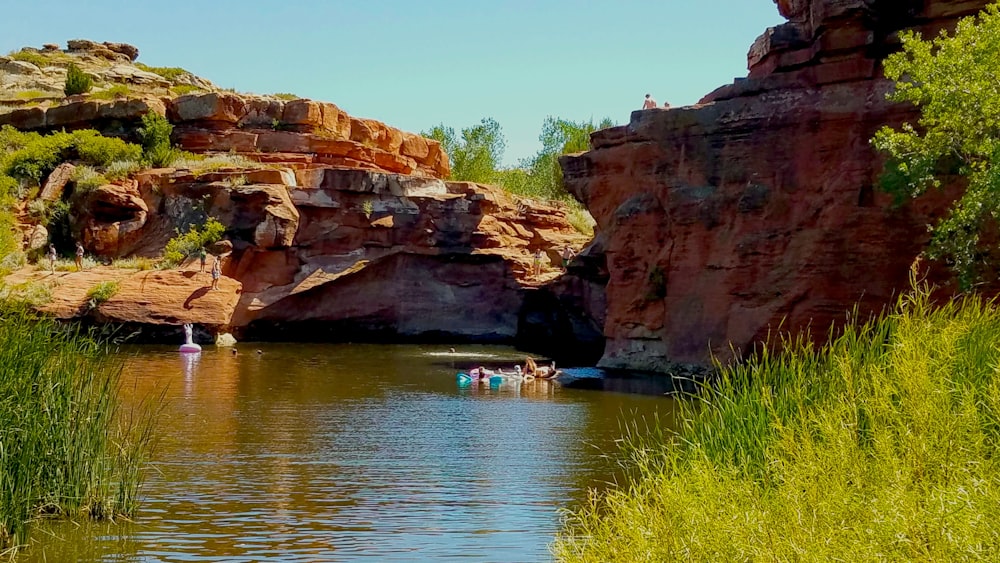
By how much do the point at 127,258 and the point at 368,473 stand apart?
33.5 meters

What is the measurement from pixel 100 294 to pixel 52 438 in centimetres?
3127

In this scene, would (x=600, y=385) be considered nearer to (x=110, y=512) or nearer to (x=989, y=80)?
(x=989, y=80)

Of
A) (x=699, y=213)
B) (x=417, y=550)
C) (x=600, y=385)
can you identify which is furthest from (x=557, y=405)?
(x=417, y=550)

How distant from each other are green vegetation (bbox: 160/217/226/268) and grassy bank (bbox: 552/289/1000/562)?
3633 centimetres

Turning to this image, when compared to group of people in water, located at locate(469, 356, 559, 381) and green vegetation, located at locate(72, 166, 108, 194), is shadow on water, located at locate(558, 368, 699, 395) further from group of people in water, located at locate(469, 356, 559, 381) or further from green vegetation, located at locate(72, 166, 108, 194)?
green vegetation, located at locate(72, 166, 108, 194)

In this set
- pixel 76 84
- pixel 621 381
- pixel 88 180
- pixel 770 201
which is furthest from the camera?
pixel 76 84

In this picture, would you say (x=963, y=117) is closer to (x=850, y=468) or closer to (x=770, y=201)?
(x=770, y=201)

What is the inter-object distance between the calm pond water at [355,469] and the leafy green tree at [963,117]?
25.4 ft

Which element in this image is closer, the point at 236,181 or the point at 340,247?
the point at 236,181

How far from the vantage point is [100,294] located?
40.6 metres

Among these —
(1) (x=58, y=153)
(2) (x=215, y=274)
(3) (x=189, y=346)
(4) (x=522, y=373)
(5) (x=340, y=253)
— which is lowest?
(4) (x=522, y=373)

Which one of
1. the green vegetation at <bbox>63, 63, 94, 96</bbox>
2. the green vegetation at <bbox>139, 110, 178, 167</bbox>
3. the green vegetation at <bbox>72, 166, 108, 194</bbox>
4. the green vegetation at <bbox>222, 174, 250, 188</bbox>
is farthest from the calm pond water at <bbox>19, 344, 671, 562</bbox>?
the green vegetation at <bbox>63, 63, 94, 96</bbox>

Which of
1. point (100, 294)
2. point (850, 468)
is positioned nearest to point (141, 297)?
point (100, 294)

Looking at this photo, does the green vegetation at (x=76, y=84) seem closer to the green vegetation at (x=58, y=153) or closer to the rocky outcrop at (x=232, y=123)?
the rocky outcrop at (x=232, y=123)
